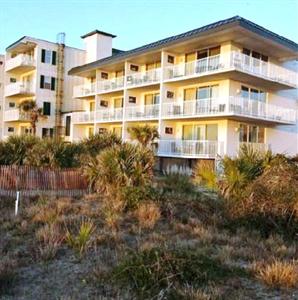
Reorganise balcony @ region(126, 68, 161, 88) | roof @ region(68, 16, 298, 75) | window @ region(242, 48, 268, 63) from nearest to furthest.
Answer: roof @ region(68, 16, 298, 75) < window @ region(242, 48, 268, 63) < balcony @ region(126, 68, 161, 88)

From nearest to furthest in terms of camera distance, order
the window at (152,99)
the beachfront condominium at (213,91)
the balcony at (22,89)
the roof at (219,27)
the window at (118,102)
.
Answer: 1. the roof at (219,27)
2. the beachfront condominium at (213,91)
3. the window at (152,99)
4. the window at (118,102)
5. the balcony at (22,89)

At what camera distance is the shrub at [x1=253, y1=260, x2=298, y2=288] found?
21.1ft

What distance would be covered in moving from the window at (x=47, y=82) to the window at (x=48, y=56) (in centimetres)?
179

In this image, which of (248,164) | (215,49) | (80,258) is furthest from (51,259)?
(215,49)

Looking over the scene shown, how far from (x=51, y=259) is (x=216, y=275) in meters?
2.96

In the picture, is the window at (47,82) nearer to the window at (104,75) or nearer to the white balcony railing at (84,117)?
the white balcony railing at (84,117)

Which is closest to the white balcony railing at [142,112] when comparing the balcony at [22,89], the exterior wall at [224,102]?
the exterior wall at [224,102]

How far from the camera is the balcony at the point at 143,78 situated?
35.0 metres

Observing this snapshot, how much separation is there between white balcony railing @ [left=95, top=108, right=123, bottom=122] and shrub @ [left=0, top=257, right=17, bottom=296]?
3135 cm

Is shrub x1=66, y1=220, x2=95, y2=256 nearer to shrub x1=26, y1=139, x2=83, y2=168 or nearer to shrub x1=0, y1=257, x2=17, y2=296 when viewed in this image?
shrub x1=0, y1=257, x2=17, y2=296

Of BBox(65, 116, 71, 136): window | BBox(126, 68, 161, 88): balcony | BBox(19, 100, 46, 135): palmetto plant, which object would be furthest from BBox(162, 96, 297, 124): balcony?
BBox(19, 100, 46, 135): palmetto plant

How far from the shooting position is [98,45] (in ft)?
168

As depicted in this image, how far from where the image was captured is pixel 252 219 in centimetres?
1080

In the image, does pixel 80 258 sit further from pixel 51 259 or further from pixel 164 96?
pixel 164 96
